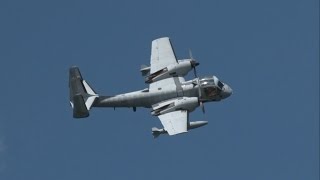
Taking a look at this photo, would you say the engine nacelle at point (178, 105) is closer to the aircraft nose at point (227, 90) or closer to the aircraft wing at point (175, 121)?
the aircraft wing at point (175, 121)

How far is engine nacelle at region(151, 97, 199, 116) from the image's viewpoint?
12425 centimetres

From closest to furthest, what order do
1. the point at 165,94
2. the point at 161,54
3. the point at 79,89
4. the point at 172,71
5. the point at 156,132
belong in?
the point at 156,132
the point at 165,94
the point at 79,89
the point at 172,71
the point at 161,54

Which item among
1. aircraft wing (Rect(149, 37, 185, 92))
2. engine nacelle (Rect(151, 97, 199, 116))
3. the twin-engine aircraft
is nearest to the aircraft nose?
the twin-engine aircraft

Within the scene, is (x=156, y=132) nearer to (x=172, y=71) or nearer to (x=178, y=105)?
(x=178, y=105)

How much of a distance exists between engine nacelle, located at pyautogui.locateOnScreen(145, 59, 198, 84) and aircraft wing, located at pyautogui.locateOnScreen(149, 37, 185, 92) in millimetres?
620

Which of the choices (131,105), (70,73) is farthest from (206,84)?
(70,73)

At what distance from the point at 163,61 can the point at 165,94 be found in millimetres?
7475

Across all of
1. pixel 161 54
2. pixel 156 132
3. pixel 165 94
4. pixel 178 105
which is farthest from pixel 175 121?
Result: pixel 161 54

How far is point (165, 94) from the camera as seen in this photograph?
128 meters

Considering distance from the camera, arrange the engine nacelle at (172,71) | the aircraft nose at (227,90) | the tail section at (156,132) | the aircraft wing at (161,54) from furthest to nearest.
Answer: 1. the aircraft wing at (161,54)
2. the engine nacelle at (172,71)
3. the aircraft nose at (227,90)
4. the tail section at (156,132)

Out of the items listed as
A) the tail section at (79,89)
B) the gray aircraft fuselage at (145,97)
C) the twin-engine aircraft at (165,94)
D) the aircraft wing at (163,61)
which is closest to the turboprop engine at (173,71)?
the twin-engine aircraft at (165,94)

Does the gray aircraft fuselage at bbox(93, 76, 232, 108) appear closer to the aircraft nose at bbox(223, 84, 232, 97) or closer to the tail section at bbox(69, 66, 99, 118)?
the aircraft nose at bbox(223, 84, 232, 97)

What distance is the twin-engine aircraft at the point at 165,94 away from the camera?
124250 millimetres

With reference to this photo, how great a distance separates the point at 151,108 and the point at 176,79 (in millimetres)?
5755
